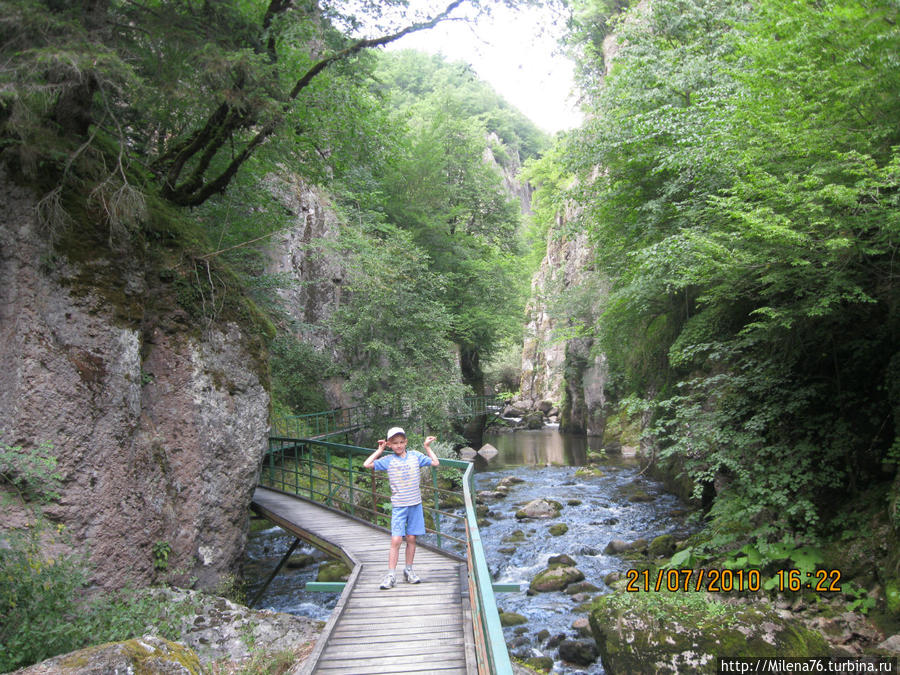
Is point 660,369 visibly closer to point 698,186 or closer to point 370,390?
point 698,186

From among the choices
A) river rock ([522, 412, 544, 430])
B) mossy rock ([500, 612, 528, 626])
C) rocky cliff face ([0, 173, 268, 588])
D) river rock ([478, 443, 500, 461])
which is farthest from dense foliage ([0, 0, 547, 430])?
river rock ([522, 412, 544, 430])

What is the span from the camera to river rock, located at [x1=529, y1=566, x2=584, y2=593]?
9.15 metres

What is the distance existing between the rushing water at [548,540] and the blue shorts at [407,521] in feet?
11.5

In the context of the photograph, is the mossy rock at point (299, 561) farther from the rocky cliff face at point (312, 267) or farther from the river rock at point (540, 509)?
the rocky cliff face at point (312, 267)

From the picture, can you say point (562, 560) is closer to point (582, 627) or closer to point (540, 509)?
point (582, 627)

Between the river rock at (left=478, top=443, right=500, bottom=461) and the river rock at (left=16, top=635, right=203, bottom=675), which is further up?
the river rock at (left=16, top=635, right=203, bottom=675)

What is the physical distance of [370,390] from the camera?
1413cm

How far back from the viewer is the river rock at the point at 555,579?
9.15 meters

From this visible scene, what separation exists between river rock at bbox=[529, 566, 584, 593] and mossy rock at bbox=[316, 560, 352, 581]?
3544mm

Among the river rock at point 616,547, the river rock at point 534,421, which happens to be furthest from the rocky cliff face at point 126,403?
the river rock at point 534,421

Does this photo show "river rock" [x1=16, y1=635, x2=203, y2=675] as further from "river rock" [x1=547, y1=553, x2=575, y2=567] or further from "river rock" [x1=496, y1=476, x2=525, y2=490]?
"river rock" [x1=496, y1=476, x2=525, y2=490]

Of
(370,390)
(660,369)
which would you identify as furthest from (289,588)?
(660,369)

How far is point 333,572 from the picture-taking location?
9758mm

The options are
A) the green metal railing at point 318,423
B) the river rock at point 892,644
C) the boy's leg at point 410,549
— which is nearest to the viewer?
the river rock at point 892,644
